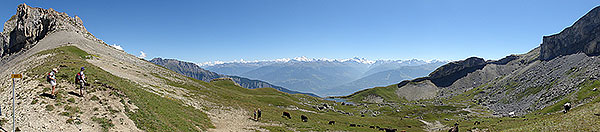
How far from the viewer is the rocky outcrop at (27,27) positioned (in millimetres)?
121956

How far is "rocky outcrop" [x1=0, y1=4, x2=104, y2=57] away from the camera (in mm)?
121956

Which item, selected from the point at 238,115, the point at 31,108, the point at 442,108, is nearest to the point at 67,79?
the point at 31,108

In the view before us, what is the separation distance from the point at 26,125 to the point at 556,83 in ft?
650

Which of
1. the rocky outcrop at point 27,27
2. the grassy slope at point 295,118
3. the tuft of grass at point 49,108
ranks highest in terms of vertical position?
the rocky outcrop at point 27,27

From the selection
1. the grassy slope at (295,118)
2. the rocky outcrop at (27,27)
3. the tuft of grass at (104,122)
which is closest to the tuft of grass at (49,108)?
the tuft of grass at (104,122)

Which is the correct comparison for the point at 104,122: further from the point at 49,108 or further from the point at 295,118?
the point at 295,118

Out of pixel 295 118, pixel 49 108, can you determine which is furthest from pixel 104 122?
pixel 295 118

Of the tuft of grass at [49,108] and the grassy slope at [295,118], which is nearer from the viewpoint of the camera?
the tuft of grass at [49,108]

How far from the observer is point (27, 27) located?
125 m

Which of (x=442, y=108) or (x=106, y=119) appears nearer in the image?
(x=106, y=119)

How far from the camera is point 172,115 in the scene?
33562 mm

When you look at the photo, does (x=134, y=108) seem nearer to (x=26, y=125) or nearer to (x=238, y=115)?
(x=26, y=125)

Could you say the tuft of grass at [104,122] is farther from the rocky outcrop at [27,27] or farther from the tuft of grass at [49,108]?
the rocky outcrop at [27,27]

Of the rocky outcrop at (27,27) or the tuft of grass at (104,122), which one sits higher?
the rocky outcrop at (27,27)
